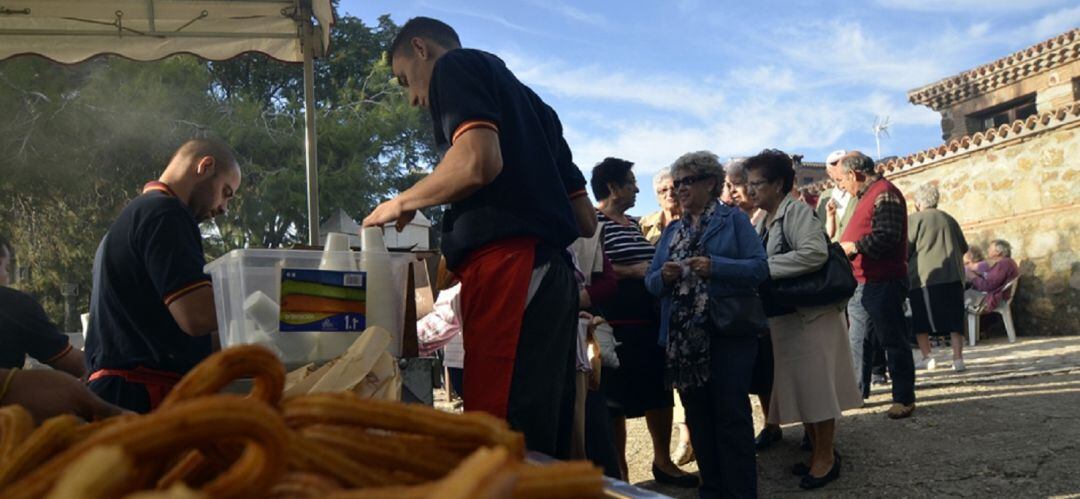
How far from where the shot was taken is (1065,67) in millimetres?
16375

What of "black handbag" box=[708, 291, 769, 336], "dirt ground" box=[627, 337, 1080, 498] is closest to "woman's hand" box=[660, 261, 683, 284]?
"black handbag" box=[708, 291, 769, 336]

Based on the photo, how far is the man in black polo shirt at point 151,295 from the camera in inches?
86.2

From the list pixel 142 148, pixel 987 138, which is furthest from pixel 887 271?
pixel 142 148

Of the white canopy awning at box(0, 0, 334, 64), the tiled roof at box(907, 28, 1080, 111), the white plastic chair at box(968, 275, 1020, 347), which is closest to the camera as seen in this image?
the white canopy awning at box(0, 0, 334, 64)

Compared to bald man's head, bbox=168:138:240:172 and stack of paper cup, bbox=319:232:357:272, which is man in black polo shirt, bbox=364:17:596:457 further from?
bald man's head, bbox=168:138:240:172

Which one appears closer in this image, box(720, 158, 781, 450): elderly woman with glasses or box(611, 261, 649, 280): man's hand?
box(611, 261, 649, 280): man's hand

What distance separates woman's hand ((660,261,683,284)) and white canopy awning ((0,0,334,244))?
6.91ft

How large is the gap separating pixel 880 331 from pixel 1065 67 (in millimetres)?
15282

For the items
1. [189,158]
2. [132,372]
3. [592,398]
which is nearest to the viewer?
[132,372]

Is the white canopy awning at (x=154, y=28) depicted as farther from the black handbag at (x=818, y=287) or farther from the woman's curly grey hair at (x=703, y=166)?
the black handbag at (x=818, y=287)

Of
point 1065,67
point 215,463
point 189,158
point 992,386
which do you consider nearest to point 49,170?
point 189,158

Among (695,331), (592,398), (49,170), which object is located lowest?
(592,398)

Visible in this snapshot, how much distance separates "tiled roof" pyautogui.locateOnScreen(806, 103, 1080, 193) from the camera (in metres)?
12.7

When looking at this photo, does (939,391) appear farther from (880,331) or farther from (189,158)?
(189,158)
